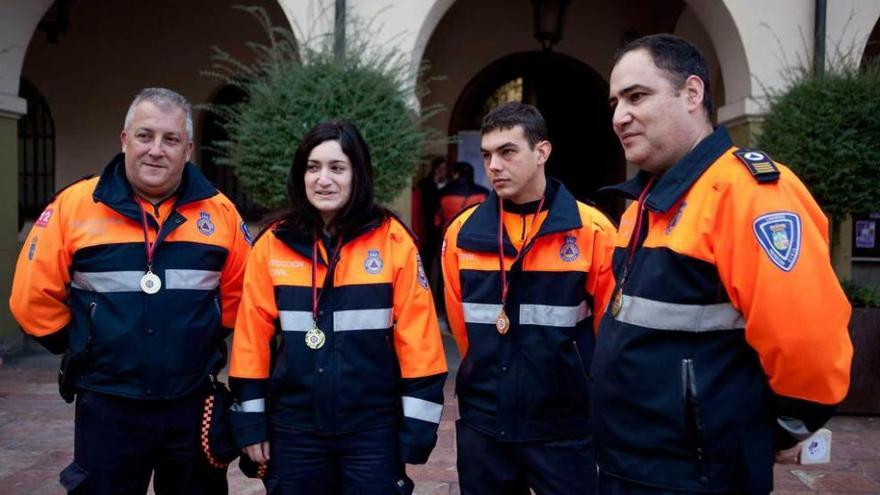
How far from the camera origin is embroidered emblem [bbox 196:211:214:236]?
2.79 m

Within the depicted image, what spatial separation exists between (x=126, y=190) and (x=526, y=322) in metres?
1.52

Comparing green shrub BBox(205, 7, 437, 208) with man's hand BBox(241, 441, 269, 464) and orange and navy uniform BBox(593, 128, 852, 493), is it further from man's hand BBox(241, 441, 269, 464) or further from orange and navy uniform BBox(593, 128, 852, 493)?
orange and navy uniform BBox(593, 128, 852, 493)

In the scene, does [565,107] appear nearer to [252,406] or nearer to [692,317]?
[252,406]

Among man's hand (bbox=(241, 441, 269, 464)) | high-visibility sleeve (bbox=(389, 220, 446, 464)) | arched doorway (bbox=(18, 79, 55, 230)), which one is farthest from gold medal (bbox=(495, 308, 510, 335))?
arched doorway (bbox=(18, 79, 55, 230))

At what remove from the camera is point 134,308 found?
2.62 metres

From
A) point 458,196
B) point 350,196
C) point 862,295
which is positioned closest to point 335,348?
point 350,196

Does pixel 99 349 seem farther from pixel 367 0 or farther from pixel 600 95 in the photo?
pixel 600 95

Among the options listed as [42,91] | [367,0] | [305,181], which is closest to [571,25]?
[367,0]

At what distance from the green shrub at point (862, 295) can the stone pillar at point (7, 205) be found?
24.4 feet

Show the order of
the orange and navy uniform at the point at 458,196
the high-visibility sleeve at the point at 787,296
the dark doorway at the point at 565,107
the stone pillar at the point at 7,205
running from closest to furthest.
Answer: the high-visibility sleeve at the point at 787,296
the stone pillar at the point at 7,205
the orange and navy uniform at the point at 458,196
the dark doorway at the point at 565,107

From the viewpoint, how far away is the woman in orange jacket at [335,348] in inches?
98.6

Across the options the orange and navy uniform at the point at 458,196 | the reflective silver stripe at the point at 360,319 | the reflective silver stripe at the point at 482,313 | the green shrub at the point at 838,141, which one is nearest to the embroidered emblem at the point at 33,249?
the reflective silver stripe at the point at 360,319

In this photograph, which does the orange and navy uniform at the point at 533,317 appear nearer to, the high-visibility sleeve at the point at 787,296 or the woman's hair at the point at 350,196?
the woman's hair at the point at 350,196

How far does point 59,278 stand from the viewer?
2680mm
